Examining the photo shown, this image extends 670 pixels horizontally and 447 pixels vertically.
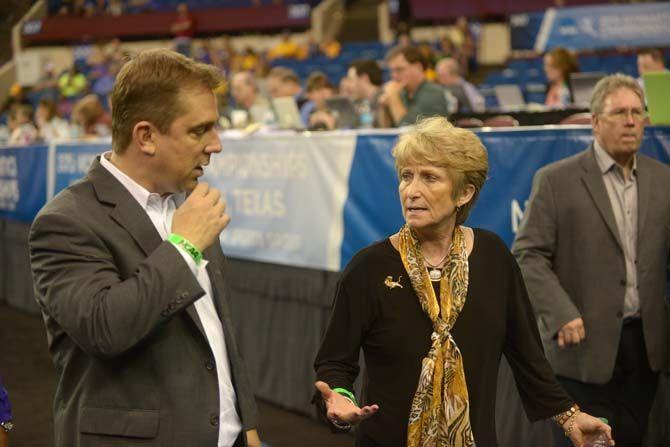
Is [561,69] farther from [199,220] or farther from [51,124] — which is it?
[199,220]

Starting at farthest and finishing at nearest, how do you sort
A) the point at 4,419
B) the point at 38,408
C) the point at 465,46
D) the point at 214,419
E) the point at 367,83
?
the point at 465,46, the point at 367,83, the point at 38,408, the point at 4,419, the point at 214,419

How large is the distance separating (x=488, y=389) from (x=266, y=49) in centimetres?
1781

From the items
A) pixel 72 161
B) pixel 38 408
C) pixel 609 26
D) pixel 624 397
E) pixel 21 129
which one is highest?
pixel 609 26

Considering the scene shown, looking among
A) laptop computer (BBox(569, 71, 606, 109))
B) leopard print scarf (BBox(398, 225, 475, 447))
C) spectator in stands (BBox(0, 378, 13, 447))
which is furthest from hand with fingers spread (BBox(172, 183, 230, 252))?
laptop computer (BBox(569, 71, 606, 109))

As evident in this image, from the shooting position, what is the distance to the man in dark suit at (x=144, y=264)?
1.79 meters

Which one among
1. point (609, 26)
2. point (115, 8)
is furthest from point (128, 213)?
point (115, 8)

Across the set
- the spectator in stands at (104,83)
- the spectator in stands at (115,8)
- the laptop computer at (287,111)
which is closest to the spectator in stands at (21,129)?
the laptop computer at (287,111)

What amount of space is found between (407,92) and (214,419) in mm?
4944

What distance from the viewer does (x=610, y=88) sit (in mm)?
3443

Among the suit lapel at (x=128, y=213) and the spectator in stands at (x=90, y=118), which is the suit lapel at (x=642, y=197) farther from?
the spectator in stands at (x=90, y=118)

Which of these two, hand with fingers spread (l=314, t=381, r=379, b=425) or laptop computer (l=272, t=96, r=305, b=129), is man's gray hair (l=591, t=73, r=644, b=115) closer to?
hand with fingers spread (l=314, t=381, r=379, b=425)

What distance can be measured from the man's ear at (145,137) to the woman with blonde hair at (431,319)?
67 cm

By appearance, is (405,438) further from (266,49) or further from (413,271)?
(266,49)

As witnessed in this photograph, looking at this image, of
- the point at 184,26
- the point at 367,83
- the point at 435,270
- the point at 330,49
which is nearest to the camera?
the point at 435,270
